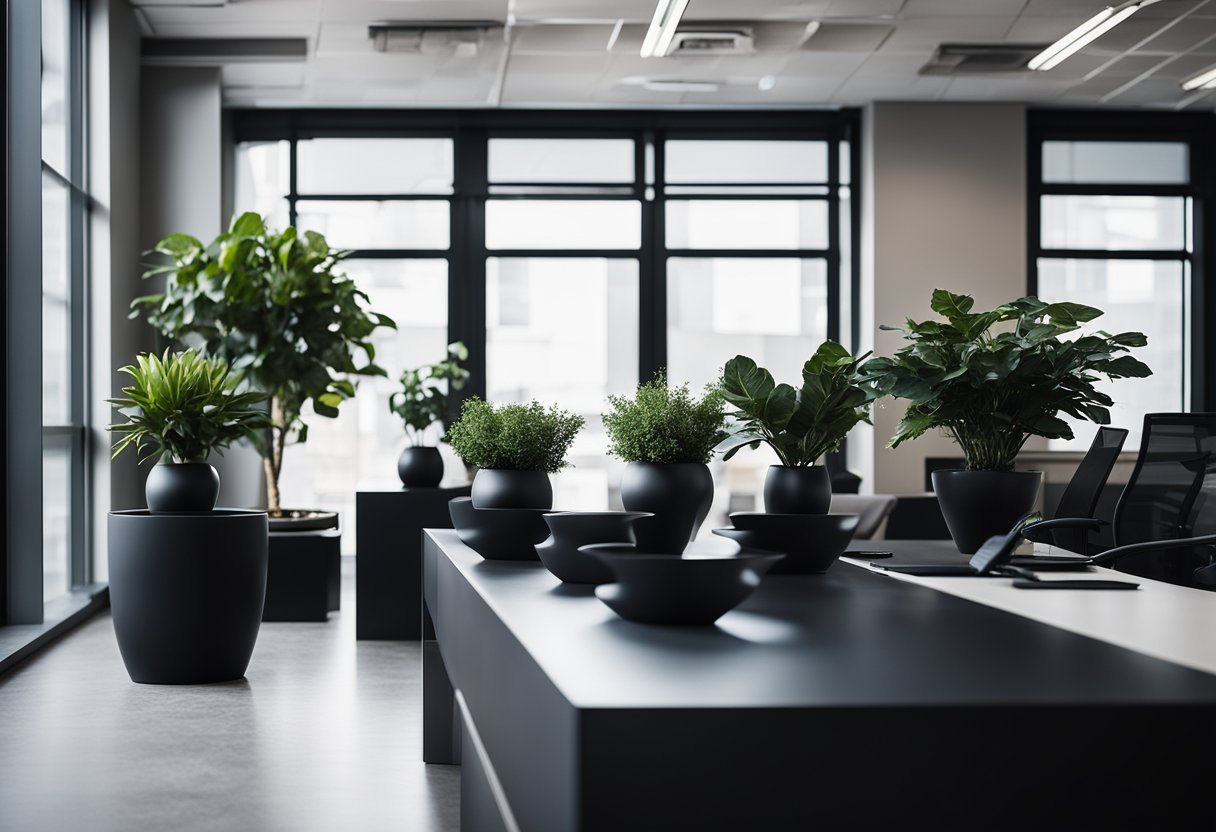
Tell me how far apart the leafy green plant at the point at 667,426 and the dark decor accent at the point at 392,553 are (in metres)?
3.52

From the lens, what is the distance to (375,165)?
8.51 m

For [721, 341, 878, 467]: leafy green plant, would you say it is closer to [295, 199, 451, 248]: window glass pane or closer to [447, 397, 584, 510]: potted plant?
[447, 397, 584, 510]: potted plant

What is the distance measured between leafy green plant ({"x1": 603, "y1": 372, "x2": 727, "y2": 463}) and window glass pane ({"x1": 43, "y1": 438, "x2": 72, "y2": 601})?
4.51m

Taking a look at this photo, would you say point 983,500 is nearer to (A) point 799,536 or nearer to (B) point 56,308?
(A) point 799,536

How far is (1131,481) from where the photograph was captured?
156 inches

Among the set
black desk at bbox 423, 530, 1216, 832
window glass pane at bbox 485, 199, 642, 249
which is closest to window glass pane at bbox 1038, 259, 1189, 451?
window glass pane at bbox 485, 199, 642, 249

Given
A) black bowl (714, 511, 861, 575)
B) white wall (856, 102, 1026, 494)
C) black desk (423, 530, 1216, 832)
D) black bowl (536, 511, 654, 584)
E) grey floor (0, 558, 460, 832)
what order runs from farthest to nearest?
white wall (856, 102, 1026, 494) < grey floor (0, 558, 460, 832) < black bowl (714, 511, 861, 575) < black bowl (536, 511, 654, 584) < black desk (423, 530, 1216, 832)

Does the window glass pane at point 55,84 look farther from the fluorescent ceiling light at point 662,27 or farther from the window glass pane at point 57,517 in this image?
the fluorescent ceiling light at point 662,27

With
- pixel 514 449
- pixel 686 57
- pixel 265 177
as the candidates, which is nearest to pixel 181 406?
pixel 514 449

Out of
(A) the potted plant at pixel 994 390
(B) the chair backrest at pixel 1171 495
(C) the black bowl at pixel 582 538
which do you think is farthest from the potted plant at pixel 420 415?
(C) the black bowl at pixel 582 538

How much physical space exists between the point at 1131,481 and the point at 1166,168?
231 inches

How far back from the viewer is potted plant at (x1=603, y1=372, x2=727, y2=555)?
6.48 ft

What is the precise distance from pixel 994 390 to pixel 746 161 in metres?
6.64

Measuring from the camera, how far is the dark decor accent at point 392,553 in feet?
18.0
